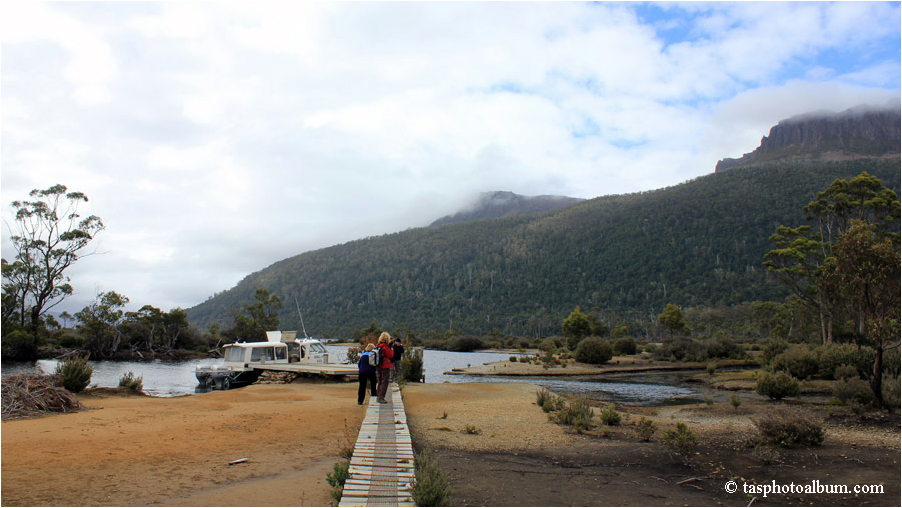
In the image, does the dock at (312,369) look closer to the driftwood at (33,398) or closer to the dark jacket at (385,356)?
the driftwood at (33,398)

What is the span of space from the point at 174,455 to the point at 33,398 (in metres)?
6.27

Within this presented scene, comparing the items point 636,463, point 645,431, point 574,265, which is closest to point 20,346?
point 645,431

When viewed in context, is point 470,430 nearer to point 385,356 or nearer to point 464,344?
point 385,356

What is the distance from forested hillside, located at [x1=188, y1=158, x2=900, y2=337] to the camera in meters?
91.9

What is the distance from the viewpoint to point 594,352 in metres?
42.8

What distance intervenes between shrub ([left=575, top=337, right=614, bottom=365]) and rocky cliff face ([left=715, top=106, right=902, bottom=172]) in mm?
142190

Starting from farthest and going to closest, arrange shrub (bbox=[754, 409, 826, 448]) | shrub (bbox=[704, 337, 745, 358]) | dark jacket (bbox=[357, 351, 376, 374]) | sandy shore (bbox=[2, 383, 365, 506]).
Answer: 1. shrub (bbox=[704, 337, 745, 358])
2. dark jacket (bbox=[357, 351, 376, 374])
3. shrub (bbox=[754, 409, 826, 448])
4. sandy shore (bbox=[2, 383, 365, 506])

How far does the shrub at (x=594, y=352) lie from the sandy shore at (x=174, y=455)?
31.9 metres

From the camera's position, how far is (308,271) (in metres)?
140

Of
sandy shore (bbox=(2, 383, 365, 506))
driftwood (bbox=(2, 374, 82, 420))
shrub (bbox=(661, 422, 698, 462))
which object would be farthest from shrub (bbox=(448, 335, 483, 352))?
shrub (bbox=(661, 422, 698, 462))

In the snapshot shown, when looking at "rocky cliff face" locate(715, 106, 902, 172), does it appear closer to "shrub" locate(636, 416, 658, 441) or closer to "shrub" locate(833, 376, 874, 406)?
"shrub" locate(833, 376, 874, 406)

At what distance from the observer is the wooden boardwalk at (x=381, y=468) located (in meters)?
5.57

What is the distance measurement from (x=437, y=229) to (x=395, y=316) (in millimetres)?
43180

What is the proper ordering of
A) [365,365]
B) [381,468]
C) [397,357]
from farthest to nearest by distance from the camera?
[397,357] < [365,365] < [381,468]
